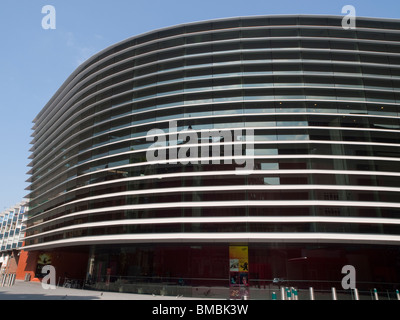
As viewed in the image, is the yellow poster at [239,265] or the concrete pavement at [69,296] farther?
the yellow poster at [239,265]

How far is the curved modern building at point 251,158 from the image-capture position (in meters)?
26.6

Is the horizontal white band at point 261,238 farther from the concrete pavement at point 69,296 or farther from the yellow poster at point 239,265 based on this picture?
the concrete pavement at point 69,296

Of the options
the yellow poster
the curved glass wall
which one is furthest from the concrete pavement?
the yellow poster

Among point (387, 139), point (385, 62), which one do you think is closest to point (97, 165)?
point (387, 139)

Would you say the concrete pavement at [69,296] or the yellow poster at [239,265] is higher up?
the yellow poster at [239,265]

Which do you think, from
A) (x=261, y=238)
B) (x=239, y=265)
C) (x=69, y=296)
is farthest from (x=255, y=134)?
(x=69, y=296)

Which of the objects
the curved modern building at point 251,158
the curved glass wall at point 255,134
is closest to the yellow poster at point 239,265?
the curved modern building at point 251,158

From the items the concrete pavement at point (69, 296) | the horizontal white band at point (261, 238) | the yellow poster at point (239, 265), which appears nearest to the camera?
the concrete pavement at point (69, 296)

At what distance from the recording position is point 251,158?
27.9 meters

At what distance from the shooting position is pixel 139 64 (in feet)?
116

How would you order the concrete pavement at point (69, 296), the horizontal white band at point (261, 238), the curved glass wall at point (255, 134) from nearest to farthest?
the concrete pavement at point (69, 296)
the horizontal white band at point (261, 238)
the curved glass wall at point (255, 134)

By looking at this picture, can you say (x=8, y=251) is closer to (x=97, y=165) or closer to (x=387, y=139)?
(x=97, y=165)

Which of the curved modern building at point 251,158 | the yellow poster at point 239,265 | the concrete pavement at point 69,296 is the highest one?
the curved modern building at point 251,158

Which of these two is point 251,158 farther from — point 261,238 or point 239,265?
point 239,265
